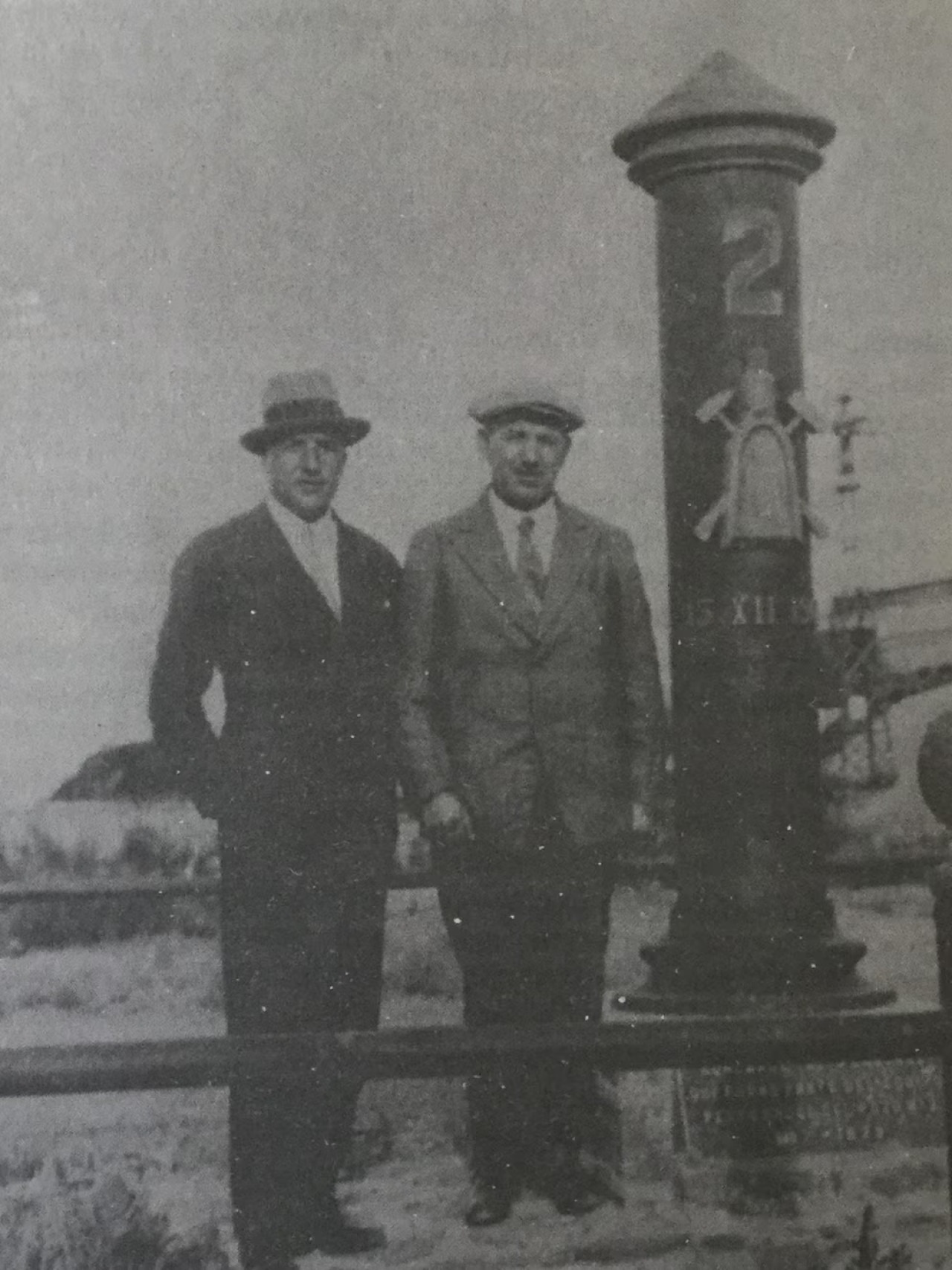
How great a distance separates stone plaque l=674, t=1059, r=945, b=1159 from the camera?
3.40 m

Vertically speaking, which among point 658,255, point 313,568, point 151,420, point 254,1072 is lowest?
point 254,1072

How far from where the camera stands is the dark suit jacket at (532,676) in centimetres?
340

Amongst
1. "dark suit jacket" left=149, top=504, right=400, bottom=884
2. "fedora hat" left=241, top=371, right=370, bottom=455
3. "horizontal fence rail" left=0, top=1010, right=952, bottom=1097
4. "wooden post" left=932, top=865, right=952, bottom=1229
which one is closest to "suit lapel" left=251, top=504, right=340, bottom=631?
"dark suit jacket" left=149, top=504, right=400, bottom=884

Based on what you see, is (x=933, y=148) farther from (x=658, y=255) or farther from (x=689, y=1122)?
(x=689, y=1122)

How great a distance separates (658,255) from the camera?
3469 millimetres

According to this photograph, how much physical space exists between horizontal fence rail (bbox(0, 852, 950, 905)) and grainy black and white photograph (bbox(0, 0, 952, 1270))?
11mm

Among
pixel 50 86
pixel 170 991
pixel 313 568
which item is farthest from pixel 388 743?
pixel 50 86

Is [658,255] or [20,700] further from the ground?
[658,255]

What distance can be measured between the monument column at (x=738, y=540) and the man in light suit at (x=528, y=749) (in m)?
0.13

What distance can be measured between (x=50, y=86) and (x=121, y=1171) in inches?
84.0

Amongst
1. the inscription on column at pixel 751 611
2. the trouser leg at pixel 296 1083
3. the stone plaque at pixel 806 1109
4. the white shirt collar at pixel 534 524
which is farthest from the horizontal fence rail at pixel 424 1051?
the white shirt collar at pixel 534 524

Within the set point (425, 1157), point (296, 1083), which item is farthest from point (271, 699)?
point (425, 1157)

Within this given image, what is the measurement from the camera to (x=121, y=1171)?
3291mm

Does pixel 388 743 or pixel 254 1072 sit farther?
pixel 388 743
